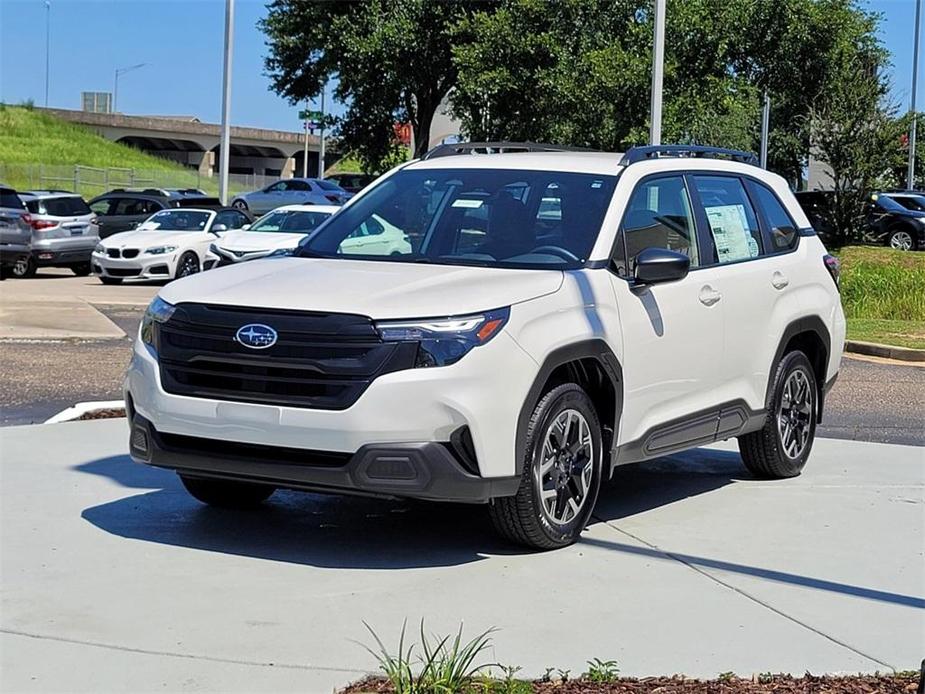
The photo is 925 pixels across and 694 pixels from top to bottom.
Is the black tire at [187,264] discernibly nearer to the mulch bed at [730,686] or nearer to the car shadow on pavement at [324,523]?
the car shadow on pavement at [324,523]

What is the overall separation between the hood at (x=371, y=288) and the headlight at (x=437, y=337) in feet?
0.14

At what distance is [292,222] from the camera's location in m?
24.7

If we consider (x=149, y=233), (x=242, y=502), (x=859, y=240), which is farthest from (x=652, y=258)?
(x=859, y=240)

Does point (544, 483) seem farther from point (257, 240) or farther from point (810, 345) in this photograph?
point (257, 240)

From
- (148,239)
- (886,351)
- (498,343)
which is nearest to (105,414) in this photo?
(498,343)

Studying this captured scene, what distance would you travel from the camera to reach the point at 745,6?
1368 inches

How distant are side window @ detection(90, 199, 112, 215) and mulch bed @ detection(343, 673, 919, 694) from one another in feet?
98.7

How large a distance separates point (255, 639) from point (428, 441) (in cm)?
119

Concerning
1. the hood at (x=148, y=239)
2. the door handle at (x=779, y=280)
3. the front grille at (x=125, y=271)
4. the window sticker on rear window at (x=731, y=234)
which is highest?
the window sticker on rear window at (x=731, y=234)

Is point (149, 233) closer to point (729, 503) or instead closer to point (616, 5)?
point (616, 5)

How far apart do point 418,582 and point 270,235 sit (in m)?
18.6

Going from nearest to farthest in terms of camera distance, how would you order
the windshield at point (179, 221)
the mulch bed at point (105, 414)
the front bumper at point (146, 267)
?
1. the mulch bed at point (105, 414)
2. the front bumper at point (146, 267)
3. the windshield at point (179, 221)

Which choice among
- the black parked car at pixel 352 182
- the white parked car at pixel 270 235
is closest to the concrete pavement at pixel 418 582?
the white parked car at pixel 270 235

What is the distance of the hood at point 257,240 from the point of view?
23.5 metres
